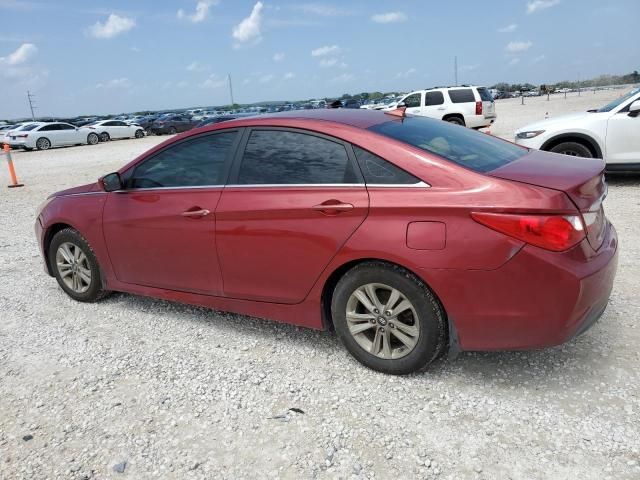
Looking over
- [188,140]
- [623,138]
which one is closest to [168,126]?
[623,138]

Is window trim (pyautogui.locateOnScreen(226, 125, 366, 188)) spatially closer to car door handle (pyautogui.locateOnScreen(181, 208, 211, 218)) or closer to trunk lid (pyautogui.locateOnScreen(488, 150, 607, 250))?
car door handle (pyautogui.locateOnScreen(181, 208, 211, 218))

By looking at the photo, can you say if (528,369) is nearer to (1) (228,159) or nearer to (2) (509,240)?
(2) (509,240)

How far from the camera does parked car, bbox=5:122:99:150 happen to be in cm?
2738

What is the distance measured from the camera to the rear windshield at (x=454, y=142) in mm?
3096

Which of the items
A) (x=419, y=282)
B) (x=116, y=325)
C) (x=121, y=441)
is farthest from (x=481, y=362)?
(x=116, y=325)

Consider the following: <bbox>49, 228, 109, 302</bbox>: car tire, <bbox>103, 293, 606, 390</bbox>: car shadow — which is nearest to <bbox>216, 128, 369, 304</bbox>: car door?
<bbox>103, 293, 606, 390</bbox>: car shadow

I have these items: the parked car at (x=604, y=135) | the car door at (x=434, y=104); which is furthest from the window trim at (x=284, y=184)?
the car door at (x=434, y=104)

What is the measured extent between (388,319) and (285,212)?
2.95ft

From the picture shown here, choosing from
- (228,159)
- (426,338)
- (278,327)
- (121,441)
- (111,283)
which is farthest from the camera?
(111,283)

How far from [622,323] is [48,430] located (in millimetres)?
3692

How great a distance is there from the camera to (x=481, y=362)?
3.29 m

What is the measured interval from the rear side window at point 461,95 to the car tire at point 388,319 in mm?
17696

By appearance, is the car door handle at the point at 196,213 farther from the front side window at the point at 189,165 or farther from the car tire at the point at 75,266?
the car tire at the point at 75,266

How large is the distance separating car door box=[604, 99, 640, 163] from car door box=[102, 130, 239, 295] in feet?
A: 22.2
